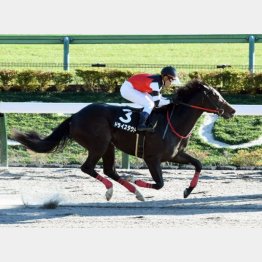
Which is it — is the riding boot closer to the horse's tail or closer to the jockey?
the jockey

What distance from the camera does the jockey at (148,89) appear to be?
1080cm

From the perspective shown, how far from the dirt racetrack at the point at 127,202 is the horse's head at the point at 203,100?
1.05 m

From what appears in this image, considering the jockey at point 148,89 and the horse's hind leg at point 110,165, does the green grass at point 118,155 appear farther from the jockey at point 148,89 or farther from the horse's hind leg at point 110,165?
the jockey at point 148,89

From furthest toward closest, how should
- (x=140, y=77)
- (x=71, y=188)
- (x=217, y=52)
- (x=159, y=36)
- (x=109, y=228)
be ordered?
(x=217, y=52) < (x=159, y=36) < (x=71, y=188) < (x=140, y=77) < (x=109, y=228)

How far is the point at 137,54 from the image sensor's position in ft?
76.0

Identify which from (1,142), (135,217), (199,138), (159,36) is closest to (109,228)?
(135,217)

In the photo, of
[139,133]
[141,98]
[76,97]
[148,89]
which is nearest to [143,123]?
[139,133]

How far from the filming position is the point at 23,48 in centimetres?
2400

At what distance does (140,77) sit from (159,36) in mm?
9724

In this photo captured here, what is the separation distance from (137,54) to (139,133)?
40.7ft

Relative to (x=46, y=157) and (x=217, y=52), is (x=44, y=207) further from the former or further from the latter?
(x=217, y=52)

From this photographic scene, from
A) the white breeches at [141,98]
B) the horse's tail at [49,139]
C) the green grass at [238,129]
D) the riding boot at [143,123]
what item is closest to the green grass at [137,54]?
the green grass at [238,129]

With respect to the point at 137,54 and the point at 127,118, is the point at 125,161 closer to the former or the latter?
the point at 127,118

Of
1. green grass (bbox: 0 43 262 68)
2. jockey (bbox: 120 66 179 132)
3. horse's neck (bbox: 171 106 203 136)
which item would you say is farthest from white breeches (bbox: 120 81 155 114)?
green grass (bbox: 0 43 262 68)
